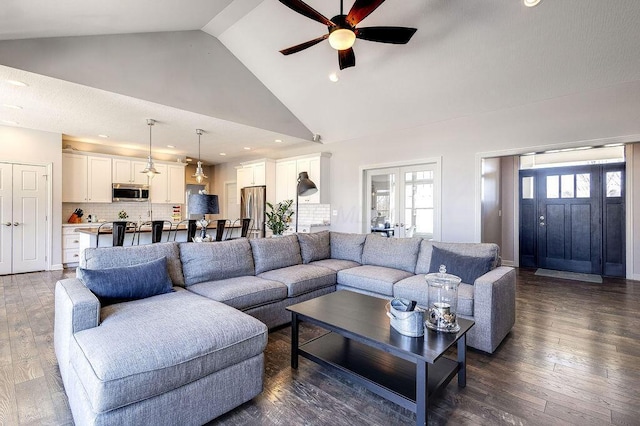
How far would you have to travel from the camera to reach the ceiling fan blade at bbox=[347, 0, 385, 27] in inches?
98.3

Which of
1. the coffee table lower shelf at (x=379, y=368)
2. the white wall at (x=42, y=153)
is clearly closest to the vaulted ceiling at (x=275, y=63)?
the white wall at (x=42, y=153)

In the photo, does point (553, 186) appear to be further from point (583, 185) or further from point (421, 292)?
point (421, 292)

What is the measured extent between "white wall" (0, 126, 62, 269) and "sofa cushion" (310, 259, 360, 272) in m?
5.36

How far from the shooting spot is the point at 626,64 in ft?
11.2

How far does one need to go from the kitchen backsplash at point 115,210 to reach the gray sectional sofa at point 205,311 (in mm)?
5611

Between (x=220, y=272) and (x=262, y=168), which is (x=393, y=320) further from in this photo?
(x=262, y=168)

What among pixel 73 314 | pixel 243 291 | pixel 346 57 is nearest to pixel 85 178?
pixel 243 291

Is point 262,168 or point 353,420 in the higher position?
point 262,168

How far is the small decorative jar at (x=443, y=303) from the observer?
1.90 meters

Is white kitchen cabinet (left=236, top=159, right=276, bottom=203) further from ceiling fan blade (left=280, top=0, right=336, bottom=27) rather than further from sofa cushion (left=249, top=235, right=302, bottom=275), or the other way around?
ceiling fan blade (left=280, top=0, right=336, bottom=27)

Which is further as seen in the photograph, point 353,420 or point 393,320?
point 393,320

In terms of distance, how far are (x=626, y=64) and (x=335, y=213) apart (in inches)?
189

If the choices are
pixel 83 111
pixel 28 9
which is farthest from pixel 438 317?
pixel 83 111

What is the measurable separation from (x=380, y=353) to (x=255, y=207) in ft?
19.2
